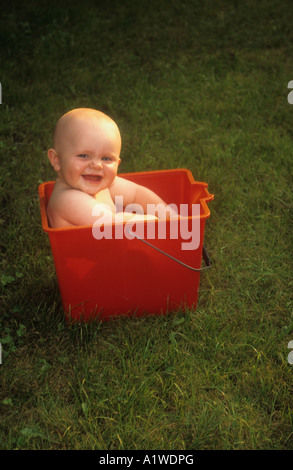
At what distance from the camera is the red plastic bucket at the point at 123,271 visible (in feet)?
5.39

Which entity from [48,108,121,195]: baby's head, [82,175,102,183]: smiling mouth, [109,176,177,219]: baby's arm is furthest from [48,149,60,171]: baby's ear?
[109,176,177,219]: baby's arm

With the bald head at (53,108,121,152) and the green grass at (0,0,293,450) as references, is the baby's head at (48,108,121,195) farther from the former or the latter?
the green grass at (0,0,293,450)

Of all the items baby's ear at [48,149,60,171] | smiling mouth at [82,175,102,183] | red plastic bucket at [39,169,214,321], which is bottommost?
red plastic bucket at [39,169,214,321]

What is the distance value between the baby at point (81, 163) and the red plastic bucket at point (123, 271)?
0.08m

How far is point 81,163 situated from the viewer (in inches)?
68.8

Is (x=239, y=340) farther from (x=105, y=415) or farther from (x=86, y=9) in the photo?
(x=86, y=9)

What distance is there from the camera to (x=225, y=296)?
1968mm

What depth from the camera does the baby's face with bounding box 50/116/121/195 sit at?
67.7 inches

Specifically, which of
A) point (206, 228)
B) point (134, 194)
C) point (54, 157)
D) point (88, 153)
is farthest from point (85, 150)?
point (206, 228)

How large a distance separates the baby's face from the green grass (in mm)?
447

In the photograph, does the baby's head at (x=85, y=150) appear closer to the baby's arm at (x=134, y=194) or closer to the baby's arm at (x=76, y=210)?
the baby's arm at (x=76, y=210)

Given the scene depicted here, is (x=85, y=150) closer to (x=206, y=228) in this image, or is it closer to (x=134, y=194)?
(x=134, y=194)
